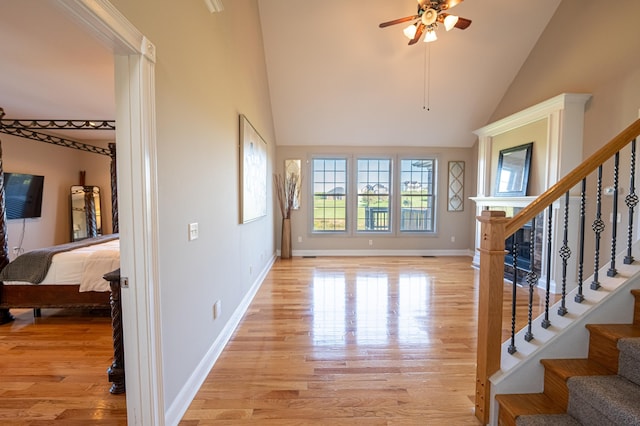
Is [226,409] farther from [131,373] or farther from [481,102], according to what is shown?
[481,102]

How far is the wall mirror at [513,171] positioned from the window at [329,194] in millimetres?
A: 2943

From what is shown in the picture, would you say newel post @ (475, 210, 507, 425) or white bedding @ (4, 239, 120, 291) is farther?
white bedding @ (4, 239, 120, 291)

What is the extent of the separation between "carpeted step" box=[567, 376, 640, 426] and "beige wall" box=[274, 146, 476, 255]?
5002mm

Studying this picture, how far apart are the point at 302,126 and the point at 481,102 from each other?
3387 mm

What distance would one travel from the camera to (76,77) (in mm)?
2803

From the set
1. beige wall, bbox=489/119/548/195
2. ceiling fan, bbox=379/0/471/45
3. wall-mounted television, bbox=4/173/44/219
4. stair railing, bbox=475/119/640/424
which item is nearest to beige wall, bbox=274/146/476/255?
beige wall, bbox=489/119/548/195

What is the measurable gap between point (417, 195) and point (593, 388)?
537 cm

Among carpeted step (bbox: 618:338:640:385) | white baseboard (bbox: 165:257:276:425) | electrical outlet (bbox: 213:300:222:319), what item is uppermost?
carpeted step (bbox: 618:338:640:385)

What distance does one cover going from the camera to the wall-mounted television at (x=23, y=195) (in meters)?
4.42

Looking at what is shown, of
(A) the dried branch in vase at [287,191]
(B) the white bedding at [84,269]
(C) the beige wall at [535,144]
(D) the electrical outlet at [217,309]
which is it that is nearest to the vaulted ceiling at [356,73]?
(A) the dried branch in vase at [287,191]

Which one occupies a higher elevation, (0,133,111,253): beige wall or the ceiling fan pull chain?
the ceiling fan pull chain

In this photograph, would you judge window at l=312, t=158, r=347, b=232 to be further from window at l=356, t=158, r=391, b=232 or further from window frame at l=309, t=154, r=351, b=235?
window at l=356, t=158, r=391, b=232

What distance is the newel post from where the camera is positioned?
5.29ft

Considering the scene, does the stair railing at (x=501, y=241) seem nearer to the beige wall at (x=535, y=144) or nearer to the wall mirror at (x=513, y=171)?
the beige wall at (x=535, y=144)
